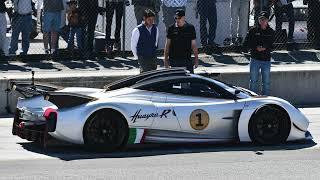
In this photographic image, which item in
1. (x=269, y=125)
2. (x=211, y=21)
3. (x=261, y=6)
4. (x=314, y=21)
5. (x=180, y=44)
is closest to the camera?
(x=269, y=125)

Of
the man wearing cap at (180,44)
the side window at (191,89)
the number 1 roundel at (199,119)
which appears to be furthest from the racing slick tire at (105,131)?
the man wearing cap at (180,44)

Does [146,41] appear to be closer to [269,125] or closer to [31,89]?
[31,89]

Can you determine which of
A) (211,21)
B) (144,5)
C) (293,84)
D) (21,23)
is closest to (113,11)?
(144,5)

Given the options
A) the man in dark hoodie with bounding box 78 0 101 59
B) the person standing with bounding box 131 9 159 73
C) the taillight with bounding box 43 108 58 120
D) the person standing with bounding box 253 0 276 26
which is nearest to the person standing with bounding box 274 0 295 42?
the person standing with bounding box 253 0 276 26

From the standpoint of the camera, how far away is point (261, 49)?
14859mm

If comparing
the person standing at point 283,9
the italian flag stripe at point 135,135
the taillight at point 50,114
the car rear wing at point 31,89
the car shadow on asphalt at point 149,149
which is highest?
the person standing at point 283,9

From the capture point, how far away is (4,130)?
1355 cm

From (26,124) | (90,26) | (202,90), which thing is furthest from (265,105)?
(90,26)

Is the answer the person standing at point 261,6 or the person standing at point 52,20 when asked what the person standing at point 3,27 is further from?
the person standing at point 261,6

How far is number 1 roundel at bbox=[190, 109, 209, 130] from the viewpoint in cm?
1204

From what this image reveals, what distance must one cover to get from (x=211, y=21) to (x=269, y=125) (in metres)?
5.37

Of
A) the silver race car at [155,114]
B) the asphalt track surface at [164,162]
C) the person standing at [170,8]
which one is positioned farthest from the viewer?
the person standing at [170,8]

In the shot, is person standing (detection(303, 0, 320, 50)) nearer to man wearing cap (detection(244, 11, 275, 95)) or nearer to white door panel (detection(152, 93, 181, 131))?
man wearing cap (detection(244, 11, 275, 95))

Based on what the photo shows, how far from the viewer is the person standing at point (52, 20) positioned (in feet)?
54.4
